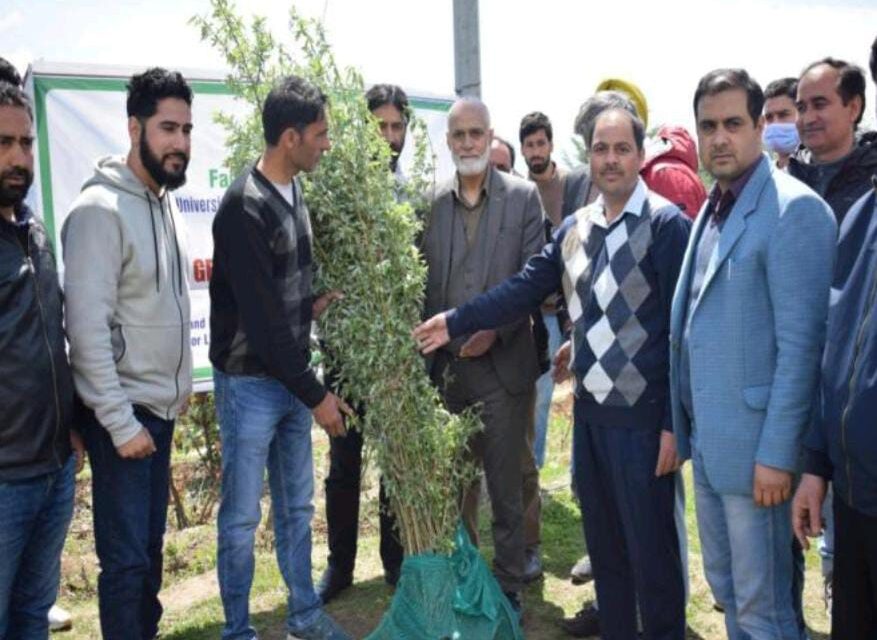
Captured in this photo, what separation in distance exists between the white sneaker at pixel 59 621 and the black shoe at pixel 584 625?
256 cm

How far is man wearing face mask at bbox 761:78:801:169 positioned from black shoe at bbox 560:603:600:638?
300 cm

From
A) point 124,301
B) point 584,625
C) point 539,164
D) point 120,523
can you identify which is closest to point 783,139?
point 539,164

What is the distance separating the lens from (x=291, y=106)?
3555mm

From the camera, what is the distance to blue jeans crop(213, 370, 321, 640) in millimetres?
3752

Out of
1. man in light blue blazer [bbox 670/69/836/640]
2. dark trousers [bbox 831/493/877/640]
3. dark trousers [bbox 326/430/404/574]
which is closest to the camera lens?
dark trousers [bbox 831/493/877/640]

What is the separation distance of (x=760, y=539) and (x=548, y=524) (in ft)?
9.67

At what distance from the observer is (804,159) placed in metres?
4.42

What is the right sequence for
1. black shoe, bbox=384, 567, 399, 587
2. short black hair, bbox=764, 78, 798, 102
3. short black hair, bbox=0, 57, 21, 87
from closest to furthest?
short black hair, bbox=0, 57, 21, 87 → black shoe, bbox=384, 567, 399, 587 → short black hair, bbox=764, 78, 798, 102

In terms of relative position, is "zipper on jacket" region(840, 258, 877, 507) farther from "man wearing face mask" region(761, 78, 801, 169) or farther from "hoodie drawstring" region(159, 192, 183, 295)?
"man wearing face mask" region(761, 78, 801, 169)

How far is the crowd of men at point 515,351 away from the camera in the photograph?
2.76 metres

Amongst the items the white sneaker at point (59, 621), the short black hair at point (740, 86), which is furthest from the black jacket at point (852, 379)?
the white sneaker at point (59, 621)

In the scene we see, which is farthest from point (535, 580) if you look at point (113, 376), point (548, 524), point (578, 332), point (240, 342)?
point (113, 376)

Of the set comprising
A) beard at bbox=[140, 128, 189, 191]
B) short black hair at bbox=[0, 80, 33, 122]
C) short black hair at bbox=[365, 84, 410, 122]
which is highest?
short black hair at bbox=[365, 84, 410, 122]

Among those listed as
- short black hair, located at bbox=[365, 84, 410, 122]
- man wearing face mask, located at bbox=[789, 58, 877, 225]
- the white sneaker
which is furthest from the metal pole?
the white sneaker
